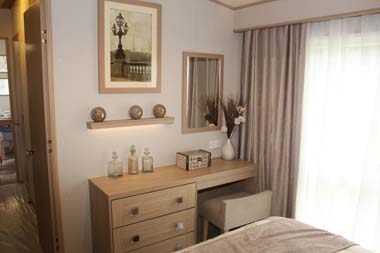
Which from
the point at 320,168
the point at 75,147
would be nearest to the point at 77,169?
the point at 75,147

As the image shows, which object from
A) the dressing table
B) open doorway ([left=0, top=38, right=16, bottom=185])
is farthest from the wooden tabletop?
open doorway ([left=0, top=38, right=16, bottom=185])

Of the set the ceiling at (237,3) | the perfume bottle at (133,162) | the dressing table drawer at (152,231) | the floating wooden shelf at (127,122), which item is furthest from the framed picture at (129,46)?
the dressing table drawer at (152,231)

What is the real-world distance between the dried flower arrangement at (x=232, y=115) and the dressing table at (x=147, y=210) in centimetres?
57

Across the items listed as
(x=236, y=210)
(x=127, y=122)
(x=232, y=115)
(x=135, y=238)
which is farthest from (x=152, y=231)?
(x=232, y=115)

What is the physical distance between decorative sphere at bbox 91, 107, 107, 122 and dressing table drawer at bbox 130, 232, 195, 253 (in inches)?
41.2

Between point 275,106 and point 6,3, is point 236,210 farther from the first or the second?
point 6,3

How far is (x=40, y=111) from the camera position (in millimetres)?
2445

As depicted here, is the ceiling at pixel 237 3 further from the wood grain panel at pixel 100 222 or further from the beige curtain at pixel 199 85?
the wood grain panel at pixel 100 222

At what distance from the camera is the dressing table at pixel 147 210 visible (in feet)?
7.43

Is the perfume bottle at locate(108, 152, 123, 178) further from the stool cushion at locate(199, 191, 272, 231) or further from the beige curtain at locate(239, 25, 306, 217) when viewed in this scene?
the beige curtain at locate(239, 25, 306, 217)

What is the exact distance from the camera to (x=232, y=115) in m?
3.22

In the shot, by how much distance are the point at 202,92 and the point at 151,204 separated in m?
1.28

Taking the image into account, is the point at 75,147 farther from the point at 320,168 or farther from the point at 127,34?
the point at 320,168

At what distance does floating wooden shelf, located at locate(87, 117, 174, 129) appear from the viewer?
244cm
